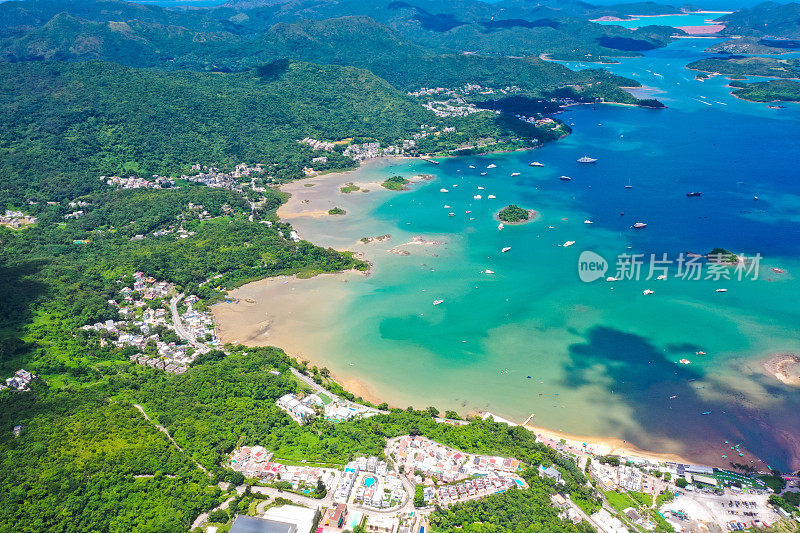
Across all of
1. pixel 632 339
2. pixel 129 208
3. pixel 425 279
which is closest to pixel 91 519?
pixel 425 279

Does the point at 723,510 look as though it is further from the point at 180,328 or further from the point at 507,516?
the point at 180,328

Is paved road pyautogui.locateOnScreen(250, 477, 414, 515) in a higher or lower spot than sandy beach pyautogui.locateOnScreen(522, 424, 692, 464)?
higher

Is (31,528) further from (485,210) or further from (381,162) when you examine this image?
(381,162)

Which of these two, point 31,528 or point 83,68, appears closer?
point 31,528

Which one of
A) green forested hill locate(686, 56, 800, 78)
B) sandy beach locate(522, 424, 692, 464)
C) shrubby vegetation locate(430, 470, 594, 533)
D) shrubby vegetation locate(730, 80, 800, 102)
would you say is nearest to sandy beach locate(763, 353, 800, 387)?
sandy beach locate(522, 424, 692, 464)

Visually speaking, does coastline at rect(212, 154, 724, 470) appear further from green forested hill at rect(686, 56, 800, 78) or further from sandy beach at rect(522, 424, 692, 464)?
green forested hill at rect(686, 56, 800, 78)

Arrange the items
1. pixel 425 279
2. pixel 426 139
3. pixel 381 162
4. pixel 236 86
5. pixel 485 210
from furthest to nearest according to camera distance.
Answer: pixel 236 86, pixel 426 139, pixel 381 162, pixel 485 210, pixel 425 279

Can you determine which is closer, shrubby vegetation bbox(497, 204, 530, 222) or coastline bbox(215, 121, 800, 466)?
coastline bbox(215, 121, 800, 466)
